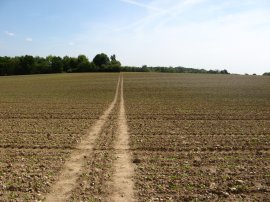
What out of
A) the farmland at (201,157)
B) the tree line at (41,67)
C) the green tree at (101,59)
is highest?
the green tree at (101,59)

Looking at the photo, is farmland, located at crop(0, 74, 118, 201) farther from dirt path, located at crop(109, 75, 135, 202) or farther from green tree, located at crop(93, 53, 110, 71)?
green tree, located at crop(93, 53, 110, 71)

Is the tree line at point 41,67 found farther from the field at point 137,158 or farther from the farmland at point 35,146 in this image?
the field at point 137,158

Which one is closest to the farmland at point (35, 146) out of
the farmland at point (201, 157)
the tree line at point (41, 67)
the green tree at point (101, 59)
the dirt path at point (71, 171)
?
the dirt path at point (71, 171)

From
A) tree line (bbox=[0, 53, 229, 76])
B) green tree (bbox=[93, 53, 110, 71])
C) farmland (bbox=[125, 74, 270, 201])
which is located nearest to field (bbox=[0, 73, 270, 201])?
farmland (bbox=[125, 74, 270, 201])

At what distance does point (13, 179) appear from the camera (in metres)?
8.58

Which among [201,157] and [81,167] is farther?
[201,157]

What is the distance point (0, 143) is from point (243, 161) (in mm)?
9292

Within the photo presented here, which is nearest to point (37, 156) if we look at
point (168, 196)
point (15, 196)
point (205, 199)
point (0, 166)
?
point (0, 166)

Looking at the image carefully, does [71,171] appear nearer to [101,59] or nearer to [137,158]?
[137,158]

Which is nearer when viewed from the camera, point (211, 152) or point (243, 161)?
point (243, 161)

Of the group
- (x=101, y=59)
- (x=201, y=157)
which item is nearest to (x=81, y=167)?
(x=201, y=157)

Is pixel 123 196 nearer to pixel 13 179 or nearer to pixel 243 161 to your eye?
pixel 13 179

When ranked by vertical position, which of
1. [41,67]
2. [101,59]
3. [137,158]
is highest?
[101,59]

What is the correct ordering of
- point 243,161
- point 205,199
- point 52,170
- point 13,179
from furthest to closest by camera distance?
point 243,161 < point 52,170 < point 13,179 < point 205,199
